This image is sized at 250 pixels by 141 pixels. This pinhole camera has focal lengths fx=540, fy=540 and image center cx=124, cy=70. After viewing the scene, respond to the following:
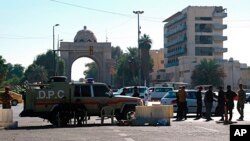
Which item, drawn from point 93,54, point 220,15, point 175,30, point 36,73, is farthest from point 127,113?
point 36,73

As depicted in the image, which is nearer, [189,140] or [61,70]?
[189,140]

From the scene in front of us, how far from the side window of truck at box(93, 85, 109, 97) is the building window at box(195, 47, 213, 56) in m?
94.4

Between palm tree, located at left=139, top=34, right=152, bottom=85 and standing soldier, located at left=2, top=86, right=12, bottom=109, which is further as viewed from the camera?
palm tree, located at left=139, top=34, right=152, bottom=85

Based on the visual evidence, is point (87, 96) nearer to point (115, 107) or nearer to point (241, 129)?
point (115, 107)

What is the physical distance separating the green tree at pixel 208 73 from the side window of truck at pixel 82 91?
75.2m

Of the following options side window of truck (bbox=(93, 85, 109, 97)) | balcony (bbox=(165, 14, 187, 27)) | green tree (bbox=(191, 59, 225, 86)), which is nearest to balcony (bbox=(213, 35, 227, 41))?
balcony (bbox=(165, 14, 187, 27))

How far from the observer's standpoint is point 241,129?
27.8 ft

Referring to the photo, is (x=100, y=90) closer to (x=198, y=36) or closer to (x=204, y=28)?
(x=198, y=36)

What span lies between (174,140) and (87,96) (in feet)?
30.1

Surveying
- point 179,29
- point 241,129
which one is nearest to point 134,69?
point 179,29

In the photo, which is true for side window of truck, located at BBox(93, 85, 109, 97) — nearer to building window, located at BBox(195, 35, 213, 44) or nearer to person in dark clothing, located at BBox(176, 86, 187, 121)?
person in dark clothing, located at BBox(176, 86, 187, 121)

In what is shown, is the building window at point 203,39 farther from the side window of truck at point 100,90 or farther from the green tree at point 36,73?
the side window of truck at point 100,90

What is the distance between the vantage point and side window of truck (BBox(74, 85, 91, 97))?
24.0 metres

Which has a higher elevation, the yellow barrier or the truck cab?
the truck cab
